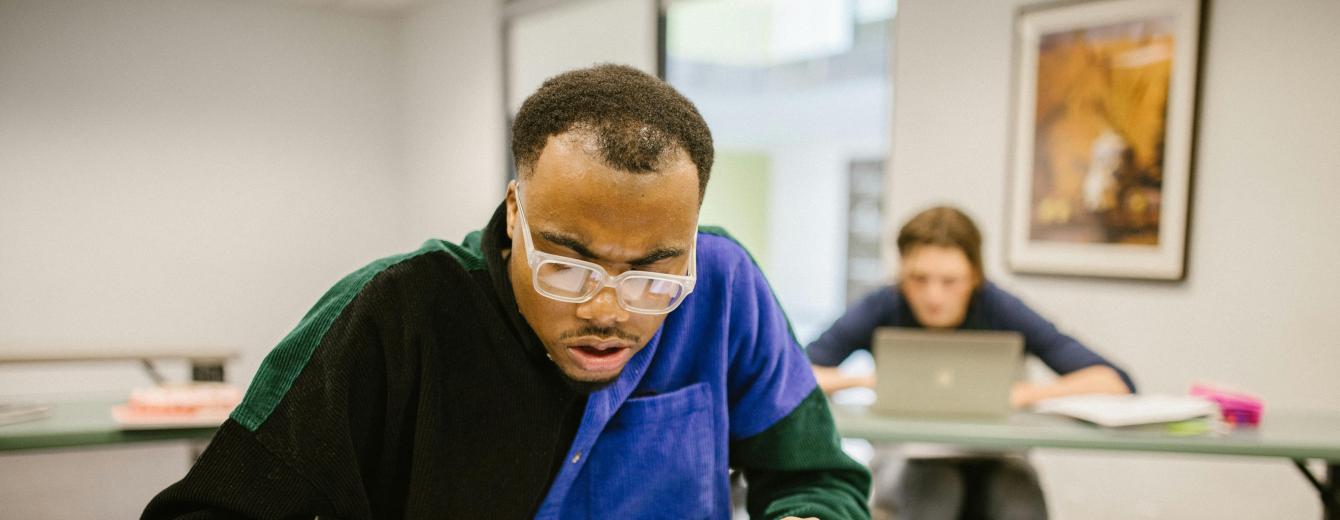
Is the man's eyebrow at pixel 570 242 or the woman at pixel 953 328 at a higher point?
the man's eyebrow at pixel 570 242

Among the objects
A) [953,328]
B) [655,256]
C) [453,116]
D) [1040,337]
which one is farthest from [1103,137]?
[453,116]

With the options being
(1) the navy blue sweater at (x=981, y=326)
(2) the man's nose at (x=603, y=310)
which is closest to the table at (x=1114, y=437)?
(1) the navy blue sweater at (x=981, y=326)

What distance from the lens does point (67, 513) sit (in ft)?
9.14

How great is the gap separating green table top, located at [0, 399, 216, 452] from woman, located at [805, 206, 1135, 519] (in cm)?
154

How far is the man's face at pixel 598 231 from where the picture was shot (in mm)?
835

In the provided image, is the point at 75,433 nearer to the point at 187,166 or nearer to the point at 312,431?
the point at 312,431

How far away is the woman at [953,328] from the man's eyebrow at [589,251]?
138 cm

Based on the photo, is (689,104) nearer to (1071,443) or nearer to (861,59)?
(1071,443)

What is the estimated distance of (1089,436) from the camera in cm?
179

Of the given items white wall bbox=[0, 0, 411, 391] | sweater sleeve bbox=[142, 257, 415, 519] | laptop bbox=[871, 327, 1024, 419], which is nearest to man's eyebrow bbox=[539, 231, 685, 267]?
sweater sleeve bbox=[142, 257, 415, 519]

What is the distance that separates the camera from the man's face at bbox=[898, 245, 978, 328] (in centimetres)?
238

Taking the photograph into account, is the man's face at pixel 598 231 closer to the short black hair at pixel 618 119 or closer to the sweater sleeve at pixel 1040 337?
the short black hair at pixel 618 119

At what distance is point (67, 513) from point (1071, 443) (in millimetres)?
3037

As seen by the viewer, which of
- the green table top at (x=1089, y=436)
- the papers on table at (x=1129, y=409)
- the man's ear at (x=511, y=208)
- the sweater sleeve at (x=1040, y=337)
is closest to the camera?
the man's ear at (x=511, y=208)
